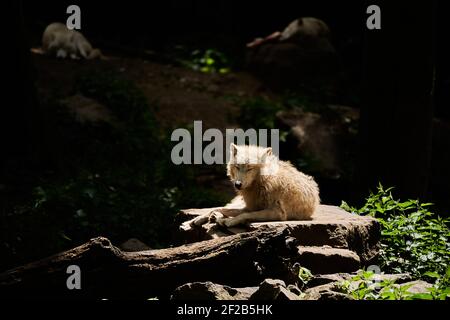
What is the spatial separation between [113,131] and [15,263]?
5.92m

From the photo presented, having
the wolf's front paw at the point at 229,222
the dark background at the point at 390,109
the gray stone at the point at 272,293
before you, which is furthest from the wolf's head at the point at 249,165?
the dark background at the point at 390,109

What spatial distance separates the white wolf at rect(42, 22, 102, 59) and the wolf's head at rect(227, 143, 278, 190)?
37.8 ft

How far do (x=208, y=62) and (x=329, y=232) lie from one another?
12.7 m

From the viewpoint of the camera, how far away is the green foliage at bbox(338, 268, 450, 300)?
5438 millimetres

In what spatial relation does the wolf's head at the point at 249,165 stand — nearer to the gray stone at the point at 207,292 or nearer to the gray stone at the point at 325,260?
the gray stone at the point at 325,260

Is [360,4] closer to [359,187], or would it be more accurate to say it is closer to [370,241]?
[359,187]

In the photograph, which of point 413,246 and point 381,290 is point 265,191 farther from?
point 381,290

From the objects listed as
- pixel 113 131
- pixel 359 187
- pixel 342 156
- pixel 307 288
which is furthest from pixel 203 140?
pixel 307 288

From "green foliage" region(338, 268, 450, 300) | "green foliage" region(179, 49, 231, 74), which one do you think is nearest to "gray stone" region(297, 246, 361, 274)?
"green foliage" region(338, 268, 450, 300)

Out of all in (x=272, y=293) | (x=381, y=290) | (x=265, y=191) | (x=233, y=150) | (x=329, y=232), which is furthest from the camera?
(x=233, y=150)

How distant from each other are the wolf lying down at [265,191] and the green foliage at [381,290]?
1344mm

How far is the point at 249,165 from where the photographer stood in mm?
7094

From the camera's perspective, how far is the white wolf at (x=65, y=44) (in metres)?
17.5

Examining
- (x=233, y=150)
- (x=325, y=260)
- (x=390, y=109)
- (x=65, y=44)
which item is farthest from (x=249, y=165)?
(x=65, y=44)
